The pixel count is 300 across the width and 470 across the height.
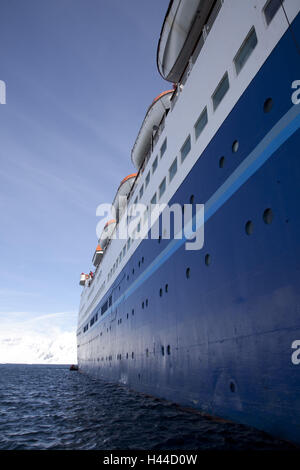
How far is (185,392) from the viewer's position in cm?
796

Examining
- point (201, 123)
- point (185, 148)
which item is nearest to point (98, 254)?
point (185, 148)

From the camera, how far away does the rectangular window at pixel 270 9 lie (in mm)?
5730

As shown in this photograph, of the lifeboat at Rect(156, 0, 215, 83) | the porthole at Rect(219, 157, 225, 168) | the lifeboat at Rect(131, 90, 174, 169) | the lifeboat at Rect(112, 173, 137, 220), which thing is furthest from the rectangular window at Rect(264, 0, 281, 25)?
the lifeboat at Rect(112, 173, 137, 220)

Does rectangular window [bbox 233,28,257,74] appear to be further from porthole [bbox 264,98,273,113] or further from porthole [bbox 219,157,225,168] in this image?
porthole [bbox 219,157,225,168]

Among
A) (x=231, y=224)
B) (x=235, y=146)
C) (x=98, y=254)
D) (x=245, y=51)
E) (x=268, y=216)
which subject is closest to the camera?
(x=268, y=216)

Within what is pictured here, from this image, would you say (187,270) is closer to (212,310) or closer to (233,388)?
(212,310)

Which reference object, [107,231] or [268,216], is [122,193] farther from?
[268,216]

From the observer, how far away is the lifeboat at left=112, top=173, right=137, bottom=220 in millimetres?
21281

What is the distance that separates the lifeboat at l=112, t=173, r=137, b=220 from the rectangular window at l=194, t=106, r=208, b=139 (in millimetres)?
12458

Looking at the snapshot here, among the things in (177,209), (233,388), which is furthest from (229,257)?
(177,209)

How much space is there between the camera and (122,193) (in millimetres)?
22203

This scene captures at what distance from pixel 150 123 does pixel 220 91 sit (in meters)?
8.39

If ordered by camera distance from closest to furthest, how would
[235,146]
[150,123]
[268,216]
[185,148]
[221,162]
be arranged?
[268,216], [235,146], [221,162], [185,148], [150,123]

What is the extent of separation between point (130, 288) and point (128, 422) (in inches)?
312
